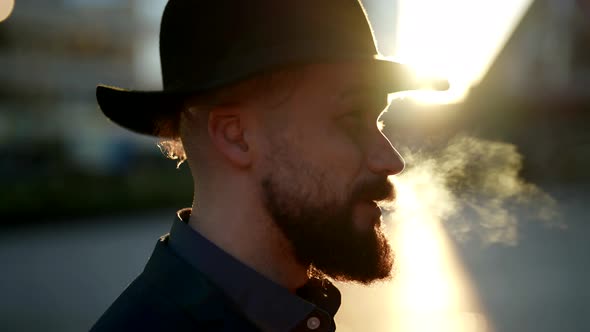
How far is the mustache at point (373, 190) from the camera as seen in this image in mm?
1741

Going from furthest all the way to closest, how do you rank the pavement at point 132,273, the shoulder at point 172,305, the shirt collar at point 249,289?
1. the pavement at point 132,273
2. the shirt collar at point 249,289
3. the shoulder at point 172,305

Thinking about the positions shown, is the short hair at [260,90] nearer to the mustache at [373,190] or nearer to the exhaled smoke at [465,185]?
the mustache at [373,190]

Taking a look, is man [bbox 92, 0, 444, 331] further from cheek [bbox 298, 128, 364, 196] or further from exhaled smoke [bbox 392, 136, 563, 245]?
exhaled smoke [bbox 392, 136, 563, 245]

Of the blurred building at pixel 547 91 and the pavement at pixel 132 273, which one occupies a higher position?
the blurred building at pixel 547 91

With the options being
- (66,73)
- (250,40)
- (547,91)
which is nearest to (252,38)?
(250,40)

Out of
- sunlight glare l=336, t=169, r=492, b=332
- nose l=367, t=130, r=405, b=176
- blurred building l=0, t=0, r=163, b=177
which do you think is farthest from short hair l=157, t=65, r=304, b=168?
blurred building l=0, t=0, r=163, b=177

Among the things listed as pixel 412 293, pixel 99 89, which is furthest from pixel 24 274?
pixel 99 89

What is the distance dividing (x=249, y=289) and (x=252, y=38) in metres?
0.54

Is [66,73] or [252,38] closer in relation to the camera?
[252,38]

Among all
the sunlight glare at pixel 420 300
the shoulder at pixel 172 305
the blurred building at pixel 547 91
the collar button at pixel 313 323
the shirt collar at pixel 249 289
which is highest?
the blurred building at pixel 547 91

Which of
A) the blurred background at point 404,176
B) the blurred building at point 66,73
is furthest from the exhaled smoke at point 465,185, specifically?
the blurred building at point 66,73

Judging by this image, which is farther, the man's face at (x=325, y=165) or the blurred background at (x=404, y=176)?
the blurred background at (x=404, y=176)

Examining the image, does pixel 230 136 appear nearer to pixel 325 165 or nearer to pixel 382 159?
pixel 325 165

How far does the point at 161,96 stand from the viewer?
177 cm
